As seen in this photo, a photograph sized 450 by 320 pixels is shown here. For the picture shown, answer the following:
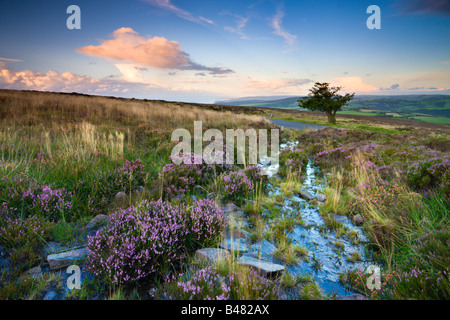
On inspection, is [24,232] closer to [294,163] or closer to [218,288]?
[218,288]

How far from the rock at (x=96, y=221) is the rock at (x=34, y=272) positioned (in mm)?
952

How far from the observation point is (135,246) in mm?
2672

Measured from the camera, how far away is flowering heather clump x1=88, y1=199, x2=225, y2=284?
2.46 metres

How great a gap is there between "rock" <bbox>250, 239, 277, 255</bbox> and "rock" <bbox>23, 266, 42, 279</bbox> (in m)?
2.84

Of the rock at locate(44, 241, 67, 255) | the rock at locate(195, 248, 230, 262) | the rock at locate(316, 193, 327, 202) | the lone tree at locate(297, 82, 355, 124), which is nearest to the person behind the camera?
the rock at locate(195, 248, 230, 262)

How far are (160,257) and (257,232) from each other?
1.75 metres

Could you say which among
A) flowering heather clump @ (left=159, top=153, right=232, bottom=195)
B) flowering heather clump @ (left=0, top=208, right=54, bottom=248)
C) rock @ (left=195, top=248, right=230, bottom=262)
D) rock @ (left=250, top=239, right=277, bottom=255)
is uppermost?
flowering heather clump @ (left=159, top=153, right=232, bottom=195)

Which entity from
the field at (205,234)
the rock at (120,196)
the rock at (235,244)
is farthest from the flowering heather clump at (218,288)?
the rock at (120,196)

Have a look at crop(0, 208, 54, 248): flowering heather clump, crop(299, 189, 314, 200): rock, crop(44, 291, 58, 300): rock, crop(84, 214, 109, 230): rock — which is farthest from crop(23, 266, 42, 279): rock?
crop(299, 189, 314, 200): rock

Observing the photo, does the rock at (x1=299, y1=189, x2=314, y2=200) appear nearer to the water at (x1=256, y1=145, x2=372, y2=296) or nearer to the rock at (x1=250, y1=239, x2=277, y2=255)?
the water at (x1=256, y1=145, x2=372, y2=296)

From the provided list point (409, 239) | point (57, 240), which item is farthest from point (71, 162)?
point (409, 239)

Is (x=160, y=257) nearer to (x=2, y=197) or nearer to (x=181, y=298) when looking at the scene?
(x=181, y=298)

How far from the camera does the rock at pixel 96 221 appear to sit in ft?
11.4

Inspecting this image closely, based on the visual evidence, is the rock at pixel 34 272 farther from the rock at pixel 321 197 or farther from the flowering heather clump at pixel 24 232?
the rock at pixel 321 197
